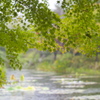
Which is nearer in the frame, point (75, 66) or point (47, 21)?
point (47, 21)

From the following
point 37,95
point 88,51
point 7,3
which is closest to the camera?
point 7,3

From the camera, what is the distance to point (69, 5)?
8367mm

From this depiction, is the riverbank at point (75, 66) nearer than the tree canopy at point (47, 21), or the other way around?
the tree canopy at point (47, 21)

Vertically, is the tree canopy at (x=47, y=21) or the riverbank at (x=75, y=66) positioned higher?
the tree canopy at (x=47, y=21)

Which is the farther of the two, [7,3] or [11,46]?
[11,46]

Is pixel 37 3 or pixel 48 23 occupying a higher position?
pixel 37 3

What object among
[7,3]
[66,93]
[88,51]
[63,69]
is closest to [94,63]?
[63,69]

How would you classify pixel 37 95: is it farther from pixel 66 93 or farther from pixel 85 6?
pixel 85 6

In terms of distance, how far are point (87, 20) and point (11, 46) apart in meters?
2.65

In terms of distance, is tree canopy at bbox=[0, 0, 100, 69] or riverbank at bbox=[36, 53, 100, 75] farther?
riverbank at bbox=[36, 53, 100, 75]

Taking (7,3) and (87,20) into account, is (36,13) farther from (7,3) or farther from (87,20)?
(87,20)

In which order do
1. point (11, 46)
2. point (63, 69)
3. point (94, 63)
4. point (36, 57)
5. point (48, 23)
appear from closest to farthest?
1. point (48, 23)
2. point (11, 46)
3. point (94, 63)
4. point (63, 69)
5. point (36, 57)

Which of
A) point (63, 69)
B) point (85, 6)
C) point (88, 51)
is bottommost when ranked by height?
point (63, 69)

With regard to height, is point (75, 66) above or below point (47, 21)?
below
